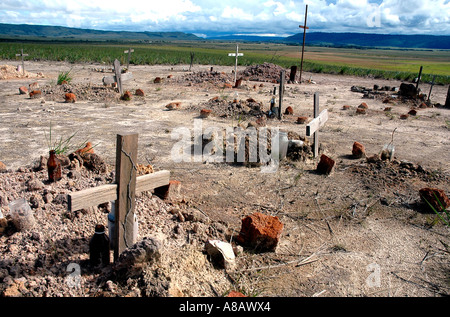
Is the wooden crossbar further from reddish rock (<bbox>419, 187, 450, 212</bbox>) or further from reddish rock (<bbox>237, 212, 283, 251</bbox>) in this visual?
reddish rock (<bbox>419, 187, 450, 212</bbox>)

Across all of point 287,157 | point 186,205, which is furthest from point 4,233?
point 287,157

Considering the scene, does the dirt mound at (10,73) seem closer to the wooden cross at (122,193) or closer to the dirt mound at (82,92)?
the dirt mound at (82,92)

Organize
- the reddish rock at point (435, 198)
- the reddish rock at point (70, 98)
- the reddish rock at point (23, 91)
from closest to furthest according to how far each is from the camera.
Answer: the reddish rock at point (435, 198)
the reddish rock at point (70, 98)
the reddish rock at point (23, 91)

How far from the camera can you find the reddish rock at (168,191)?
14.5 feet

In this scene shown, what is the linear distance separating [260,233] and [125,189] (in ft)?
4.94

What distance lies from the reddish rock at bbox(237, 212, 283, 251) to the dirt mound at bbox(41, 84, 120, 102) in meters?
9.51

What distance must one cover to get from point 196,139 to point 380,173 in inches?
143

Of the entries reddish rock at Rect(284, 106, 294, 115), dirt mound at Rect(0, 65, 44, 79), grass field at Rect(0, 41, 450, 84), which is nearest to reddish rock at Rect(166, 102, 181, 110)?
reddish rock at Rect(284, 106, 294, 115)

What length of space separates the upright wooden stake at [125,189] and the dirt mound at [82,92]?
9.81 metres

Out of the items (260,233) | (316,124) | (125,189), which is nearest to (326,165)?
(316,124)

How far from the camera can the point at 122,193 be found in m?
2.78

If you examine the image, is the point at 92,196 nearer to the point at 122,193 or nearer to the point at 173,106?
the point at 122,193

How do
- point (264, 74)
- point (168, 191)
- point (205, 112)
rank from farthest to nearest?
1. point (264, 74)
2. point (205, 112)
3. point (168, 191)

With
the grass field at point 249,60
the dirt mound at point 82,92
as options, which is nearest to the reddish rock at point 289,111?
the dirt mound at point 82,92
